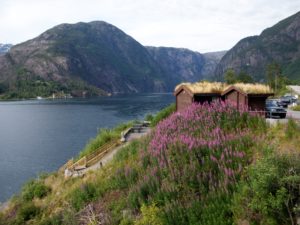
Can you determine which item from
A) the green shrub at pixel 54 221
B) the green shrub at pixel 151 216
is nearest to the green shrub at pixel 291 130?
the green shrub at pixel 151 216

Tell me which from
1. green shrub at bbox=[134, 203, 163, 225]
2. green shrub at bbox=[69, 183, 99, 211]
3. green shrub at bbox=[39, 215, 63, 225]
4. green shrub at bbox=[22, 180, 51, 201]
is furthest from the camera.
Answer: green shrub at bbox=[22, 180, 51, 201]

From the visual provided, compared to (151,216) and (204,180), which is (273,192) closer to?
(204,180)

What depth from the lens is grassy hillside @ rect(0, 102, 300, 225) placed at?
9.06m

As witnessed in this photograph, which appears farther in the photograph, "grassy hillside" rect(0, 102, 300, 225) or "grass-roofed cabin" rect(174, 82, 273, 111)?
"grass-roofed cabin" rect(174, 82, 273, 111)

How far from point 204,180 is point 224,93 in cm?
1532

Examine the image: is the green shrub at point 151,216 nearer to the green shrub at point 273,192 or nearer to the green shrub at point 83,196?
the green shrub at point 273,192

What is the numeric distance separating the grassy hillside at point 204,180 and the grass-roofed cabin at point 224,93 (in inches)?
261

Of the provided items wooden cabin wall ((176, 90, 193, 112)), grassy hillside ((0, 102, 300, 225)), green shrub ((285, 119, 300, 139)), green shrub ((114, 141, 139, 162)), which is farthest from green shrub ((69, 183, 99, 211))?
wooden cabin wall ((176, 90, 193, 112))

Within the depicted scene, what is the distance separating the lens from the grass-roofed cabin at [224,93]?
78.8 ft

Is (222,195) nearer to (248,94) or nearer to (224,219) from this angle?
A: (224,219)

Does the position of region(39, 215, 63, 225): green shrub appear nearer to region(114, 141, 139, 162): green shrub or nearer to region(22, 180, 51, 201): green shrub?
region(114, 141, 139, 162): green shrub

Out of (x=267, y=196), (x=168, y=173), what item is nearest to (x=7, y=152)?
(x=168, y=173)

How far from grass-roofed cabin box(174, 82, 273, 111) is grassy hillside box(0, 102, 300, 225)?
664 cm

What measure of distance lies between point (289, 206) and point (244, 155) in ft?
11.1
